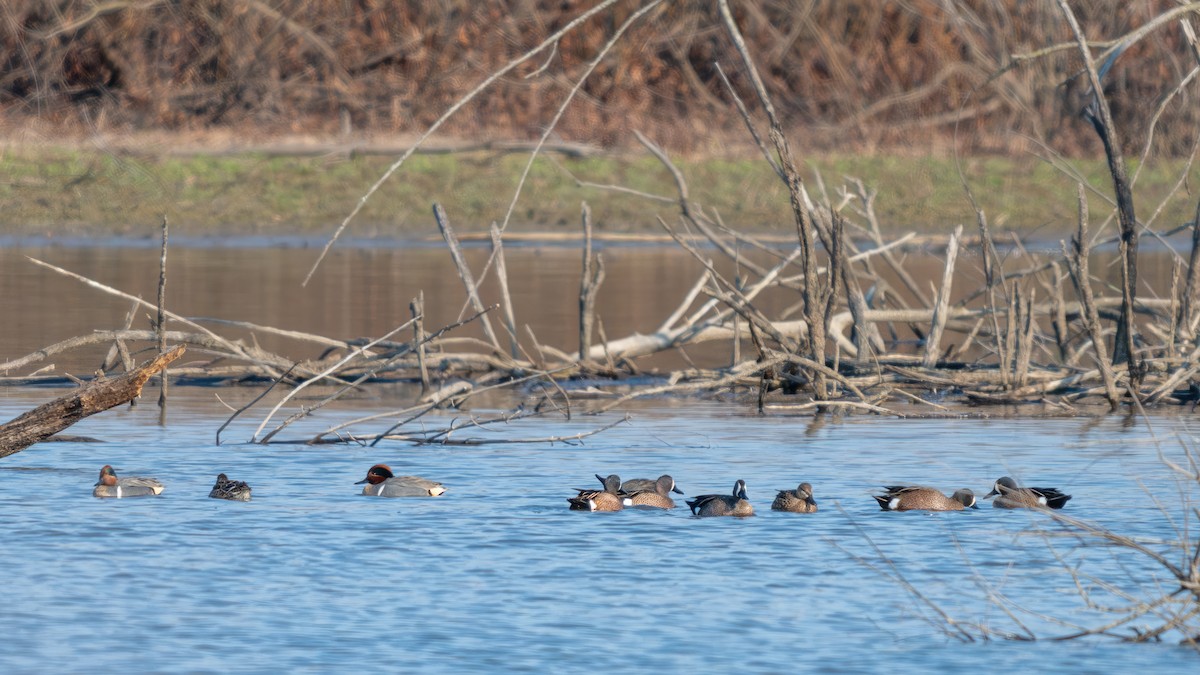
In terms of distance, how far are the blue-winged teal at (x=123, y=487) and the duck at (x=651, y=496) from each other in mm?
2037

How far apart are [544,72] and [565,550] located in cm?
2142

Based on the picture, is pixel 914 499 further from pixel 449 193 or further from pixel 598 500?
pixel 449 193

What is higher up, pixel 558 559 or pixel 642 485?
pixel 642 485

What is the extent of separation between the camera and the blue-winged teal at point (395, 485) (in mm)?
9109

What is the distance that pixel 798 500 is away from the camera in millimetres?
8789

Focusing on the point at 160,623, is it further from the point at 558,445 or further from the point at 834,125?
the point at 834,125

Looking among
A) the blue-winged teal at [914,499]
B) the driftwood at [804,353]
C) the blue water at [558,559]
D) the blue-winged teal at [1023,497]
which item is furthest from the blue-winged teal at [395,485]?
the blue-winged teal at [1023,497]

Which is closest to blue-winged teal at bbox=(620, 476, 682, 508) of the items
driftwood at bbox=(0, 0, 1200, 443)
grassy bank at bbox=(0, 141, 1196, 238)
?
driftwood at bbox=(0, 0, 1200, 443)

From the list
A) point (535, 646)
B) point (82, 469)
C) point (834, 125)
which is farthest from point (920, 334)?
point (834, 125)

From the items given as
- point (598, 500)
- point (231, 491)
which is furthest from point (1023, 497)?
point (231, 491)

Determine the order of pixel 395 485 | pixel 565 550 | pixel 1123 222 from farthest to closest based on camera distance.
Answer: pixel 1123 222, pixel 395 485, pixel 565 550

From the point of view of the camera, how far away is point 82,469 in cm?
996

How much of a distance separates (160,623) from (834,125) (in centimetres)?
2357

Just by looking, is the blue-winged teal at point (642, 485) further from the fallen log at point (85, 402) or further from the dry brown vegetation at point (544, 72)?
the dry brown vegetation at point (544, 72)
